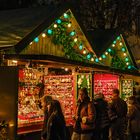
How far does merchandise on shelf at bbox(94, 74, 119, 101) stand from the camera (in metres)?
14.0

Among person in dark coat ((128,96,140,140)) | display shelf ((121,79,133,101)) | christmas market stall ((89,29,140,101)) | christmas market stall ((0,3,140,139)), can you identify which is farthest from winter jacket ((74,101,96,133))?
display shelf ((121,79,133,101))

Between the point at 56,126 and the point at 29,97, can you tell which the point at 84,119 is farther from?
the point at 29,97

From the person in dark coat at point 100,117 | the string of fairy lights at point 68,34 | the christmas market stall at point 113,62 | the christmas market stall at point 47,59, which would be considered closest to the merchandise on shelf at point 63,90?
the christmas market stall at point 47,59

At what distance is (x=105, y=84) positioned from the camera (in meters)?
14.3

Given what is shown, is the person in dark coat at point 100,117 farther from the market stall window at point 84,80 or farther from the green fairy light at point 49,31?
the green fairy light at point 49,31

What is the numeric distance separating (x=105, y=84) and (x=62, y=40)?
341 cm

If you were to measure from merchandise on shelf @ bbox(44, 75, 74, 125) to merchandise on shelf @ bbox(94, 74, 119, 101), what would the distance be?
1523 mm

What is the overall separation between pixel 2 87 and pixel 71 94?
417cm

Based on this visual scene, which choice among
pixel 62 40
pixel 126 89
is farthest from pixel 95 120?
pixel 126 89

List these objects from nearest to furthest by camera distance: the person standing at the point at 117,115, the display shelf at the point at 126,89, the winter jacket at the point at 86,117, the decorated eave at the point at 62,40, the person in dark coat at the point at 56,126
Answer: the person in dark coat at the point at 56,126
the winter jacket at the point at 86,117
the decorated eave at the point at 62,40
the person standing at the point at 117,115
the display shelf at the point at 126,89

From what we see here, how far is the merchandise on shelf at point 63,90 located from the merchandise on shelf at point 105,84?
1523 millimetres

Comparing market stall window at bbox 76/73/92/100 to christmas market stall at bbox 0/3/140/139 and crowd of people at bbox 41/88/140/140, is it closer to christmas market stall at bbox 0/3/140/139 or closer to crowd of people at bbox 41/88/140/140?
christmas market stall at bbox 0/3/140/139

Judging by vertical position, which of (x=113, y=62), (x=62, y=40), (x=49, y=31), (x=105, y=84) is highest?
(x=49, y=31)

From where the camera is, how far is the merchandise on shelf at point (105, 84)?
13969mm
